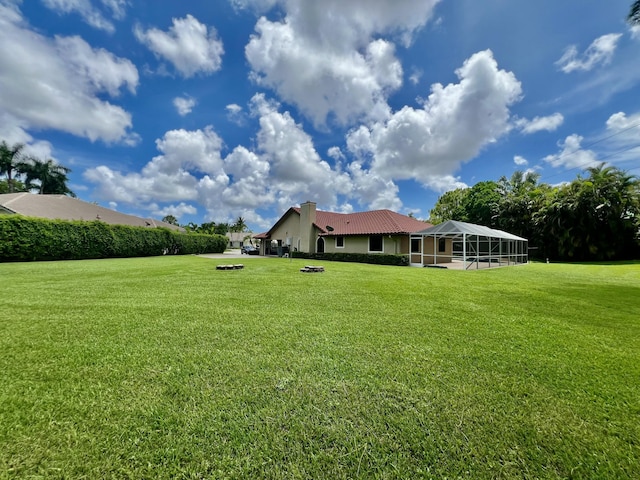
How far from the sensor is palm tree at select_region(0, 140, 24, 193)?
33.3 meters

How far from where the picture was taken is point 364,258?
66.6 feet

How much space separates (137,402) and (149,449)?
27.6 inches

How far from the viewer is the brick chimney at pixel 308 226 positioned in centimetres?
2542

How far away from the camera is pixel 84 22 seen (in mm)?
10945

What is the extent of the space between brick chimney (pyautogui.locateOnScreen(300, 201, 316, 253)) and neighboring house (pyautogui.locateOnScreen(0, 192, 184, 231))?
18.4m

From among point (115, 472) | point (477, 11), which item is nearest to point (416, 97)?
point (477, 11)

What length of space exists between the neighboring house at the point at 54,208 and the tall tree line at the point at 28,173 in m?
10.3

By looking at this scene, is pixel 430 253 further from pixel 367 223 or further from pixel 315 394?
pixel 315 394

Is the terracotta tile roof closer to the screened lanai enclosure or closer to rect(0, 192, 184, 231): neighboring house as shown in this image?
the screened lanai enclosure

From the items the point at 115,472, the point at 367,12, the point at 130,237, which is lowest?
the point at 115,472

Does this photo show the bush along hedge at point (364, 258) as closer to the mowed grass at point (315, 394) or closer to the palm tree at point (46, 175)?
the mowed grass at point (315, 394)

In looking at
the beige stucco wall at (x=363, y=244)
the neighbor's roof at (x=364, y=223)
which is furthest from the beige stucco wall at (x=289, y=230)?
the beige stucco wall at (x=363, y=244)

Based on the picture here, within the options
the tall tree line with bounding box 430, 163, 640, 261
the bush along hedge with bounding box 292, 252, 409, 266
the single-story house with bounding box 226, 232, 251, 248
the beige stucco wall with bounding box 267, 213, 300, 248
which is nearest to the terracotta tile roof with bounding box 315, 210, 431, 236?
the bush along hedge with bounding box 292, 252, 409, 266

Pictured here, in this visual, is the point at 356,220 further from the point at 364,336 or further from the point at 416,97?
the point at 364,336
